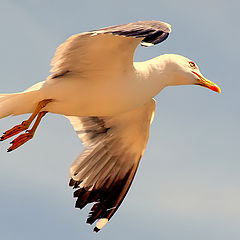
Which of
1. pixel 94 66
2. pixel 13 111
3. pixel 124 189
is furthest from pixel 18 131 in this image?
pixel 124 189

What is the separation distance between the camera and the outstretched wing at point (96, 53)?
10.1 meters

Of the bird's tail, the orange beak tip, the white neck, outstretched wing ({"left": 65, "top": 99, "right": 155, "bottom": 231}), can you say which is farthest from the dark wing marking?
outstretched wing ({"left": 65, "top": 99, "right": 155, "bottom": 231})

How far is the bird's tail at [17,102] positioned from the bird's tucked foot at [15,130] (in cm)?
30

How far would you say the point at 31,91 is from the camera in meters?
10.7

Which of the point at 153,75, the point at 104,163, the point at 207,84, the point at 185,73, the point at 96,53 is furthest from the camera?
the point at 104,163

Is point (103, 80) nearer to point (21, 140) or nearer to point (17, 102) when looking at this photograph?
point (17, 102)

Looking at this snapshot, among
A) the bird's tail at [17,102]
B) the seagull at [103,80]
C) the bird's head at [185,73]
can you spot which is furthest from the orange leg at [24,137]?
the bird's head at [185,73]

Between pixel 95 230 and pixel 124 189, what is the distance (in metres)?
0.78

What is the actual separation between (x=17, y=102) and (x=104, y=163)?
222cm

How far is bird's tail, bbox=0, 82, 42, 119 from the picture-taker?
10.7 meters

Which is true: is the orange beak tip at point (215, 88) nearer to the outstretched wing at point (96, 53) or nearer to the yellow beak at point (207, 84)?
the yellow beak at point (207, 84)

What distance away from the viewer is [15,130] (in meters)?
11.0

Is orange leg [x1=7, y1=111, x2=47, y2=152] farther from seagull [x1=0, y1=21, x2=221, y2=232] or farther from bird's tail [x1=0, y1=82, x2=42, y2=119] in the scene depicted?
bird's tail [x1=0, y1=82, x2=42, y2=119]

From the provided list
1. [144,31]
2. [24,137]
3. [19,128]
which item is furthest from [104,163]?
[144,31]
